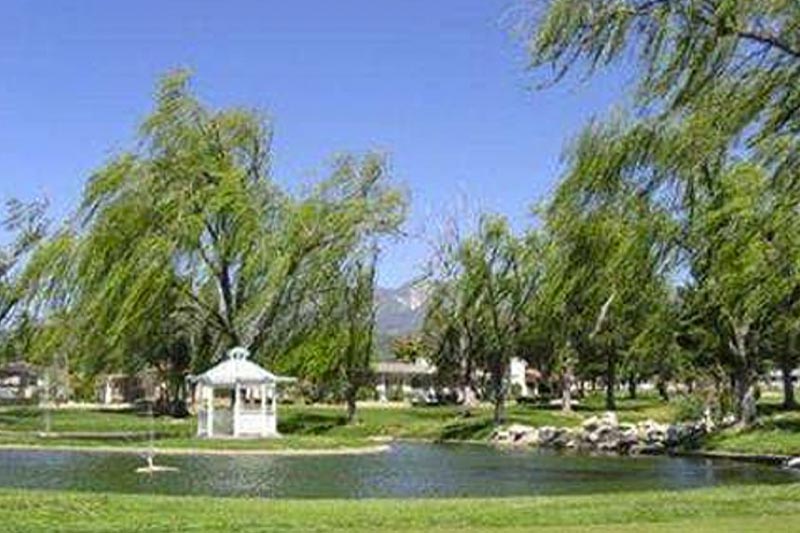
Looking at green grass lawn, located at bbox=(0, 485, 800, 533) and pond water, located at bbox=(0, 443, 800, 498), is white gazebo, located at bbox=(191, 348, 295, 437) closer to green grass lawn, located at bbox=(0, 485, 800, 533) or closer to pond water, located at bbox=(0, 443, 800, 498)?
pond water, located at bbox=(0, 443, 800, 498)

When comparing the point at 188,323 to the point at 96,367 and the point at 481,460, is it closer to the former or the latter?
the point at 96,367

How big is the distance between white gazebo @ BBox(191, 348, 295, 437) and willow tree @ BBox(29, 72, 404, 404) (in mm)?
4055

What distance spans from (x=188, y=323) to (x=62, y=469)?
21.0 m

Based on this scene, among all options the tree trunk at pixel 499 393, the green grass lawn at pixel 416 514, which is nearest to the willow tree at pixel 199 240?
the tree trunk at pixel 499 393

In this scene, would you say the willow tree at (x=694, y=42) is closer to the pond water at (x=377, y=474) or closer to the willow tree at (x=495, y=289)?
the pond water at (x=377, y=474)

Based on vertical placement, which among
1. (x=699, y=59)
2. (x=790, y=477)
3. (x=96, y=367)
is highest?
(x=699, y=59)

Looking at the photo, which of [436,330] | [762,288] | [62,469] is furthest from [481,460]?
[436,330]

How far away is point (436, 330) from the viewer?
76312mm

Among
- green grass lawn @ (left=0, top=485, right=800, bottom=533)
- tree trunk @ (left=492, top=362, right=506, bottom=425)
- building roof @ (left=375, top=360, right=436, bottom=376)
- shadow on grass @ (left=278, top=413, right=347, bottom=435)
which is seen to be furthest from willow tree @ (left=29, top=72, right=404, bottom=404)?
building roof @ (left=375, top=360, right=436, bottom=376)

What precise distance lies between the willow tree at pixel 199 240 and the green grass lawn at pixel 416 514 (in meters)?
27.5

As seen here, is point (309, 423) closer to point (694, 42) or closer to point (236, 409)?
point (236, 409)

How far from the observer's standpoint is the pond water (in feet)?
78.8

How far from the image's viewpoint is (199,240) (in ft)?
149

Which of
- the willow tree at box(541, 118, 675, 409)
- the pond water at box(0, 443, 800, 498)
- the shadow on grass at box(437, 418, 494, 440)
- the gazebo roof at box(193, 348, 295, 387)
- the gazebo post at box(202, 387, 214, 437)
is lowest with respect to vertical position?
the pond water at box(0, 443, 800, 498)
